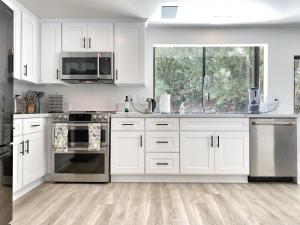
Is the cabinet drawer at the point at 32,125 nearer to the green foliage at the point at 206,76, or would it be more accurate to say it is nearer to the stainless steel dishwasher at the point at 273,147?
the green foliage at the point at 206,76

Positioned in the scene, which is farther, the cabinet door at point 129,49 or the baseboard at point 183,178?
the cabinet door at point 129,49

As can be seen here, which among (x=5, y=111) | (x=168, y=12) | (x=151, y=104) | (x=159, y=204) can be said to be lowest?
(x=159, y=204)

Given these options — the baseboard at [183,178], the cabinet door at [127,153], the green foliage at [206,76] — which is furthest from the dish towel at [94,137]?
the green foliage at [206,76]

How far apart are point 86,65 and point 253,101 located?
8.10 feet

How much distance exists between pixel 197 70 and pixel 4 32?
3310 millimetres

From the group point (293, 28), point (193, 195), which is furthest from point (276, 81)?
point (193, 195)

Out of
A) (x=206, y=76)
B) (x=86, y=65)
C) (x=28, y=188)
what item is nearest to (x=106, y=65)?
(x=86, y=65)

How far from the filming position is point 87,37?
4082mm

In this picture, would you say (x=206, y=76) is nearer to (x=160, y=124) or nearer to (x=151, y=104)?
(x=151, y=104)

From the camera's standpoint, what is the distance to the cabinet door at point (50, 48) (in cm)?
409

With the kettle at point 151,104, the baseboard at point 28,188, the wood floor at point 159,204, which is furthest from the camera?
the kettle at point 151,104

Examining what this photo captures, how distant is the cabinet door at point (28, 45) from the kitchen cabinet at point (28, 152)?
66 cm

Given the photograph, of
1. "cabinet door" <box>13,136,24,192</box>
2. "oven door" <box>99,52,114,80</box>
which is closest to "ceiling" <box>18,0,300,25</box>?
"oven door" <box>99,52,114,80</box>

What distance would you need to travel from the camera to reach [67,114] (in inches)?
148
